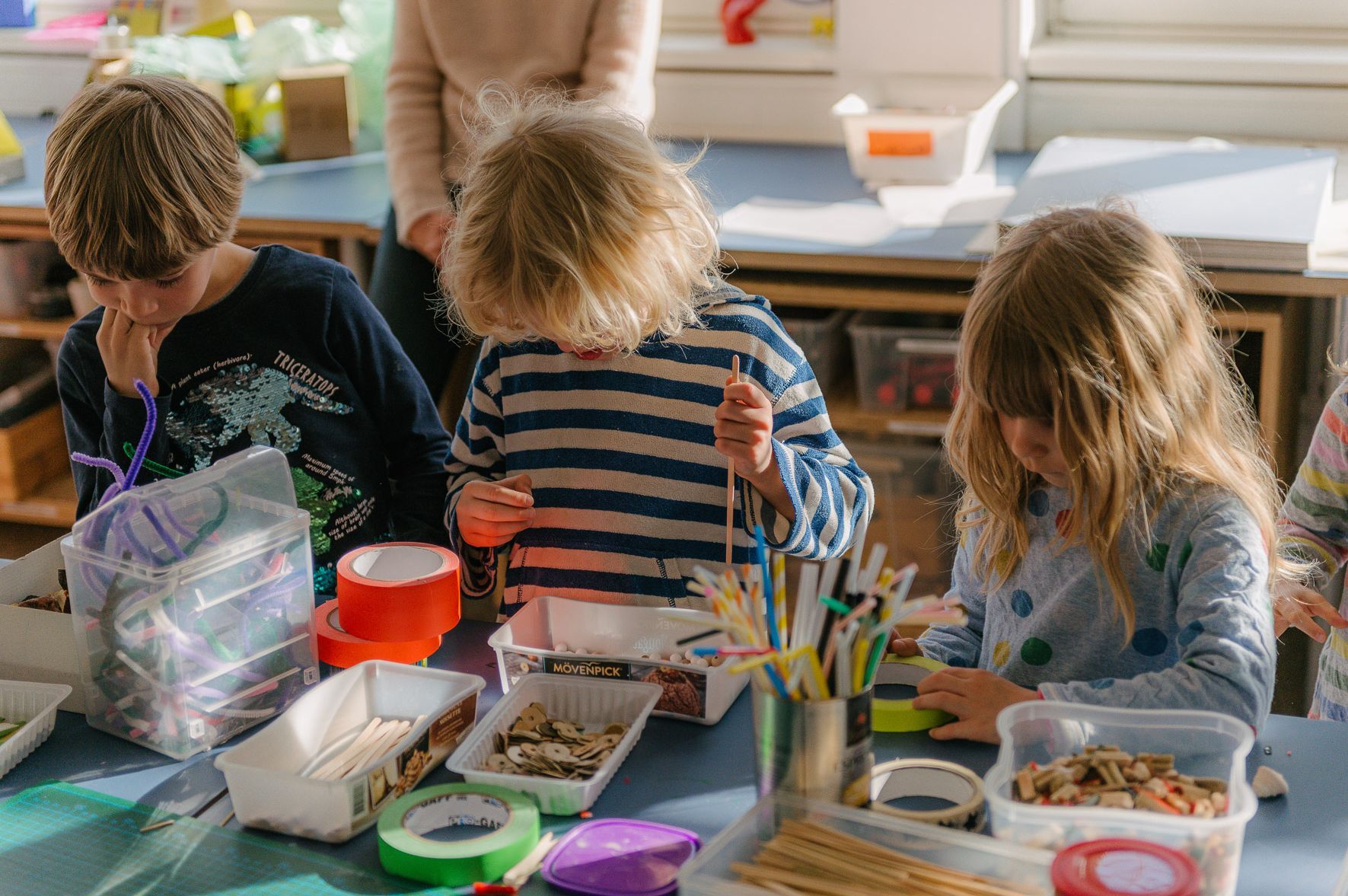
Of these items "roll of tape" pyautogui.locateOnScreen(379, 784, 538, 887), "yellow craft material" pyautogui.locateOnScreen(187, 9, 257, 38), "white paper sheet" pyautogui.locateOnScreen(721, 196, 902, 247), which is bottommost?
"roll of tape" pyautogui.locateOnScreen(379, 784, 538, 887)

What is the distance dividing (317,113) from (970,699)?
215 centimetres

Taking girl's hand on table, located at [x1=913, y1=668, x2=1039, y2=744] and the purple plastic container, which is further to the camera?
girl's hand on table, located at [x1=913, y1=668, x2=1039, y2=744]

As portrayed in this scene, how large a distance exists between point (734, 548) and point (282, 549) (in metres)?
0.45

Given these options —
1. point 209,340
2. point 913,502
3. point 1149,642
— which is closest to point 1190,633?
point 1149,642

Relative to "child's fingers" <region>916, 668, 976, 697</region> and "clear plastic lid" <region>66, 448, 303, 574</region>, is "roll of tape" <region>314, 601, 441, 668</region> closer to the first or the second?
"clear plastic lid" <region>66, 448, 303, 574</region>

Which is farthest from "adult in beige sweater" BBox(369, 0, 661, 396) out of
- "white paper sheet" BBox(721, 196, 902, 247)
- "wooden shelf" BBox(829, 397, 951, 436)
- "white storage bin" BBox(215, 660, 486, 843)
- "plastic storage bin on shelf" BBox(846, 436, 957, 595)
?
"white storage bin" BBox(215, 660, 486, 843)

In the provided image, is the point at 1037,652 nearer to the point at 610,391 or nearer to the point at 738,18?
the point at 610,391

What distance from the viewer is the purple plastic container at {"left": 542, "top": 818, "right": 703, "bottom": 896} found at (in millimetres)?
880

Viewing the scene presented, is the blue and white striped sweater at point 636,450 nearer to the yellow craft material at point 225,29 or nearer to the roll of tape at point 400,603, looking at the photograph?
the roll of tape at point 400,603

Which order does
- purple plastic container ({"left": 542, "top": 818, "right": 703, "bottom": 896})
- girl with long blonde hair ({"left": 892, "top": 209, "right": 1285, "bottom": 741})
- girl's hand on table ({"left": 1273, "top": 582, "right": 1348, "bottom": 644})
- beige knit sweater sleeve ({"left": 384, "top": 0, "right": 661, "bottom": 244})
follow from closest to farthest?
purple plastic container ({"left": 542, "top": 818, "right": 703, "bottom": 896}) → girl with long blonde hair ({"left": 892, "top": 209, "right": 1285, "bottom": 741}) → girl's hand on table ({"left": 1273, "top": 582, "right": 1348, "bottom": 644}) → beige knit sweater sleeve ({"left": 384, "top": 0, "right": 661, "bottom": 244})

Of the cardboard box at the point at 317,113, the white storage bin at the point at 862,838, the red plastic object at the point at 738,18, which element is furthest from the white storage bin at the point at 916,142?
the white storage bin at the point at 862,838

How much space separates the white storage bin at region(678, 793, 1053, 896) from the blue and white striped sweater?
1.48 feet

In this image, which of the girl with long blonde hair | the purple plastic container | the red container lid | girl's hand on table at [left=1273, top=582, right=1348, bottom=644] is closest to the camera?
the red container lid

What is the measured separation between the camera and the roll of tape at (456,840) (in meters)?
0.89
